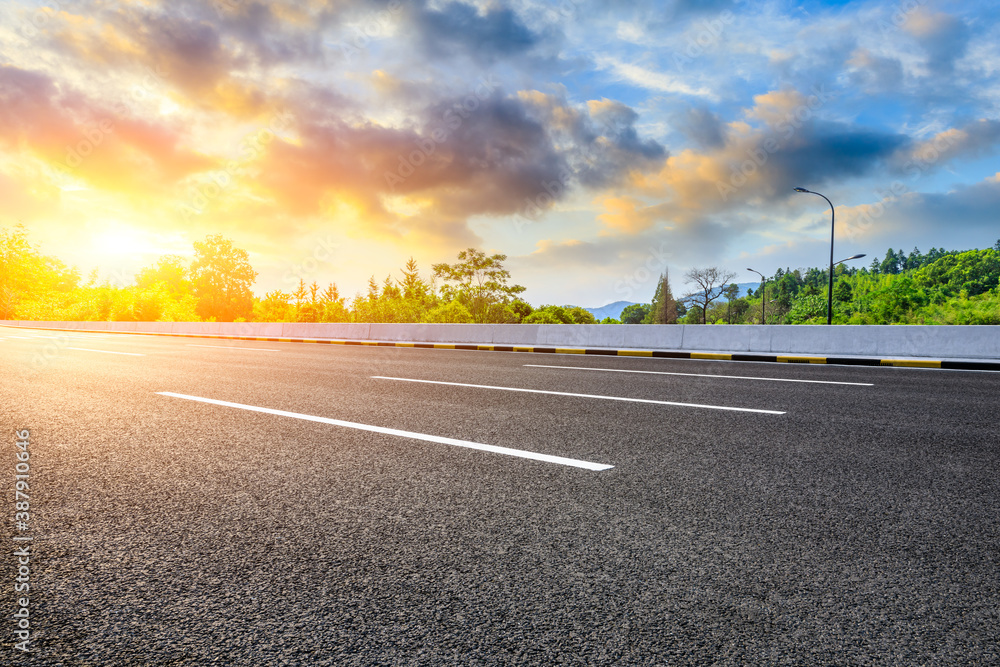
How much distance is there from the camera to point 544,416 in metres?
5.68

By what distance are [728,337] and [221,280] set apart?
316ft

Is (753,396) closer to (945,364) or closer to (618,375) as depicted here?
(618,375)

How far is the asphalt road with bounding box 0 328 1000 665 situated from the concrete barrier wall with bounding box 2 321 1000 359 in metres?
8.71

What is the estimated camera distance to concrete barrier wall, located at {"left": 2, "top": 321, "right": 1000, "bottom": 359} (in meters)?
12.8

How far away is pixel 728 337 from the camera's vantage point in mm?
15445

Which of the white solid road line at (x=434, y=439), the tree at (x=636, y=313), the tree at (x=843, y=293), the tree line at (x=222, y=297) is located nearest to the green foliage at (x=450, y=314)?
the tree line at (x=222, y=297)

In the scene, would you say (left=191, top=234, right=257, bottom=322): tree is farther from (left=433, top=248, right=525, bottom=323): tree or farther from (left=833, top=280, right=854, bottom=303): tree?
(left=833, top=280, right=854, bottom=303): tree

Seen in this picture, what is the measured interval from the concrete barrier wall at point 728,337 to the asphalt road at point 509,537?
8709mm

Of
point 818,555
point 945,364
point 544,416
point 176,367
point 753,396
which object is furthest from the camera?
point 945,364

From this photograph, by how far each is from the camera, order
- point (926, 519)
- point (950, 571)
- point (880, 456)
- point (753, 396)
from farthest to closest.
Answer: point (753, 396)
point (880, 456)
point (926, 519)
point (950, 571)

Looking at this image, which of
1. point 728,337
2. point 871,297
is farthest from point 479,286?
point 871,297

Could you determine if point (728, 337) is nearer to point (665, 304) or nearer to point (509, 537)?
point (509, 537)

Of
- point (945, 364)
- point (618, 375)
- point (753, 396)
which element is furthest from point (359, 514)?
point (945, 364)

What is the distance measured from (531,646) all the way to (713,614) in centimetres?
68
